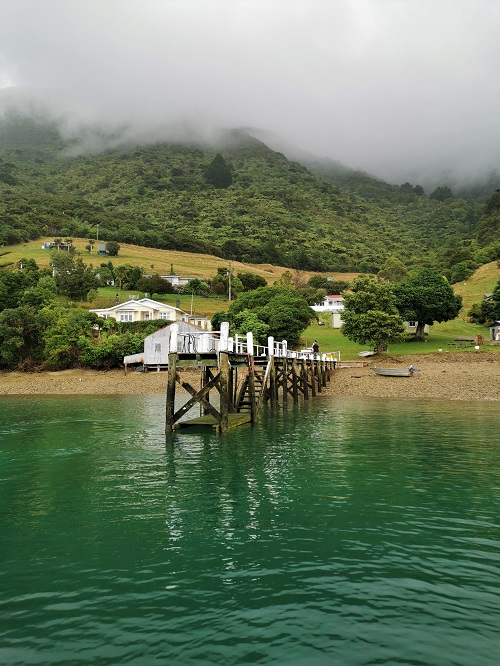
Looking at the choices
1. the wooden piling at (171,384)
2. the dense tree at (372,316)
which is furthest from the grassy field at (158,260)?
the wooden piling at (171,384)

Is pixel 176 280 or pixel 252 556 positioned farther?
pixel 176 280

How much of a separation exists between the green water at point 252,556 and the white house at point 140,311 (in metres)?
65.2

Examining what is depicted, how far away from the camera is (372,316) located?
204 ft

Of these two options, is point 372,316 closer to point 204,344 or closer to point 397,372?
point 397,372

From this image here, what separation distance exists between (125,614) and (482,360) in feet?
175

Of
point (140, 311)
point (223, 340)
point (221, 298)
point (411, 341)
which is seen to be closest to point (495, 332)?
point (411, 341)

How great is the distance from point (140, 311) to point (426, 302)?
44149mm

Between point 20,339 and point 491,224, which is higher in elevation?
point 491,224

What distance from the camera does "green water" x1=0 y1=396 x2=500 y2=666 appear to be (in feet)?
23.1

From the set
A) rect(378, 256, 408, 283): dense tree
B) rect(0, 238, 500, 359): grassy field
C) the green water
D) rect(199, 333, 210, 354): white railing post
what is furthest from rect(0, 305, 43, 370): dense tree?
rect(378, 256, 408, 283): dense tree

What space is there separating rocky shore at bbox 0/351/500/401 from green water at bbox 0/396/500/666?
2382 centimetres

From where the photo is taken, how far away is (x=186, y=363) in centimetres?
2445

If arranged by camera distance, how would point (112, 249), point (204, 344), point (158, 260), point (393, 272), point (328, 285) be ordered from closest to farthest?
point (204, 344) → point (393, 272) → point (328, 285) → point (112, 249) → point (158, 260)

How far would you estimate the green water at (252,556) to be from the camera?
23.1ft
